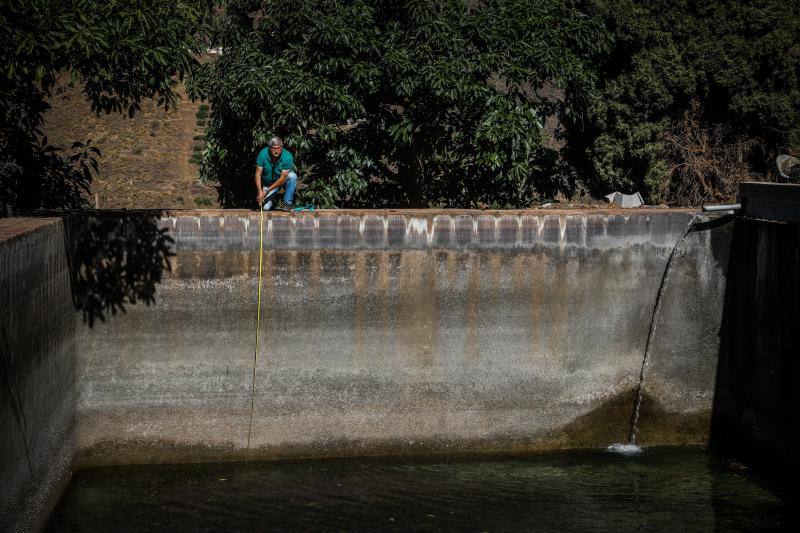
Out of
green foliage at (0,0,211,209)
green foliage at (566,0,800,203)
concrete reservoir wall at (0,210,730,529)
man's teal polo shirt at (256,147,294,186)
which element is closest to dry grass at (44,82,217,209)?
green foliage at (566,0,800,203)

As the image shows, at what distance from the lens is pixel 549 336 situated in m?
12.8

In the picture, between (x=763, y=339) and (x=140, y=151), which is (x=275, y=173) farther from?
(x=140, y=151)

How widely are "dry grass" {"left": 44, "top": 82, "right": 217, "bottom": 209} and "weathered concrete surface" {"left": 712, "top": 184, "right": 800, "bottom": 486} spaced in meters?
18.0

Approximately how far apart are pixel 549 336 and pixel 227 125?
6231 mm

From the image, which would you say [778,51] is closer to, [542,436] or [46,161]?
[542,436]

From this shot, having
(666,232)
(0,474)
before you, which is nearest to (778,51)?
(666,232)

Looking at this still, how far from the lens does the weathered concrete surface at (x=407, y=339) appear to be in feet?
39.8

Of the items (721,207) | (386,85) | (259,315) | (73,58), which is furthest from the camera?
(386,85)

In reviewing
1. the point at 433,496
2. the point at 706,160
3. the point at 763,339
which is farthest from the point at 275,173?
the point at 706,160

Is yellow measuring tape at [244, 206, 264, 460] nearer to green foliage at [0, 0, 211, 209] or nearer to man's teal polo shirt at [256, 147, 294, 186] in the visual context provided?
man's teal polo shirt at [256, 147, 294, 186]

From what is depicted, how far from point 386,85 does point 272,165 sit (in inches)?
96.5

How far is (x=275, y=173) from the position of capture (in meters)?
12.9

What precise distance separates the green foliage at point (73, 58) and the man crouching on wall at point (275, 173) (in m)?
1.55

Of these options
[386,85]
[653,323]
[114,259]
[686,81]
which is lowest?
[653,323]
